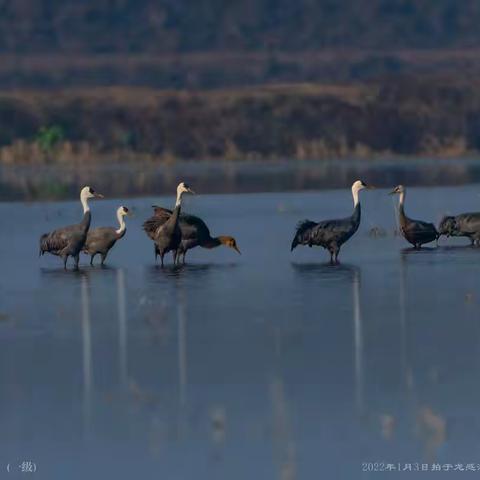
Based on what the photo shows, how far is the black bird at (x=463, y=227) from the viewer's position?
25266 mm

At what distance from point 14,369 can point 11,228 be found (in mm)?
15162

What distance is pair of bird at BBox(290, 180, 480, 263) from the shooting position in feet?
78.4

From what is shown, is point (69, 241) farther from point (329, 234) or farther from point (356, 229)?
point (356, 229)

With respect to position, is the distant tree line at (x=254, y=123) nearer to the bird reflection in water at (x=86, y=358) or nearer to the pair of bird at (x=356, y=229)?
→ the pair of bird at (x=356, y=229)

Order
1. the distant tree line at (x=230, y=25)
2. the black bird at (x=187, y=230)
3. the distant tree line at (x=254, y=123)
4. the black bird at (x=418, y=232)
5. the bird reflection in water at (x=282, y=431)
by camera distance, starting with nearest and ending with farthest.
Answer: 1. the bird reflection in water at (x=282, y=431)
2. the black bird at (x=187, y=230)
3. the black bird at (x=418, y=232)
4. the distant tree line at (x=254, y=123)
5. the distant tree line at (x=230, y=25)

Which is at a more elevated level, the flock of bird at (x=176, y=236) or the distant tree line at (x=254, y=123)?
the distant tree line at (x=254, y=123)

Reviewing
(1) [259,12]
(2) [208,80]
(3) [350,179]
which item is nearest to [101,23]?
(1) [259,12]

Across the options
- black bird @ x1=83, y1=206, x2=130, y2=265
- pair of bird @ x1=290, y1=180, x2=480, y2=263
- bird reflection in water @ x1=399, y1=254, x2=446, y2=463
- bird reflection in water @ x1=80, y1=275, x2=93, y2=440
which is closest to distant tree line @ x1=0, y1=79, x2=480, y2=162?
pair of bird @ x1=290, y1=180, x2=480, y2=263

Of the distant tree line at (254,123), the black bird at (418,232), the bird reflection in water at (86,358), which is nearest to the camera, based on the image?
the bird reflection in water at (86,358)

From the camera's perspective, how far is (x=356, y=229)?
24203 millimetres

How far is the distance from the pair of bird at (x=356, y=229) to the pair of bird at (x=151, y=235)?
115 cm

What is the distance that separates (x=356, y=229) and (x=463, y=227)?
174 cm

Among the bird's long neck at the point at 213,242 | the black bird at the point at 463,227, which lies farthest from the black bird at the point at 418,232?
the bird's long neck at the point at 213,242

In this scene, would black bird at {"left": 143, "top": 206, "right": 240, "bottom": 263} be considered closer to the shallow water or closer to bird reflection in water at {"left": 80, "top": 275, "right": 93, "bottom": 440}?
the shallow water
